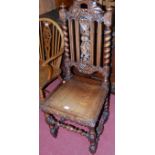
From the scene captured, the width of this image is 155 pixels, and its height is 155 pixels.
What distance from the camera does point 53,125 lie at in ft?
5.52

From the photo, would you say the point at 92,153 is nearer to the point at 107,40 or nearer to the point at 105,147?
the point at 105,147

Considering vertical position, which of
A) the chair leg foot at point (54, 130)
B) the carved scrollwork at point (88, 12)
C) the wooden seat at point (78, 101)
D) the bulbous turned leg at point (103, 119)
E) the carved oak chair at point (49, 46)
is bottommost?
the chair leg foot at point (54, 130)

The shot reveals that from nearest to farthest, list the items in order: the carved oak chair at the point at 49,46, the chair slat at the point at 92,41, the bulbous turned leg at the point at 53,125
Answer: the chair slat at the point at 92,41 → the bulbous turned leg at the point at 53,125 → the carved oak chair at the point at 49,46

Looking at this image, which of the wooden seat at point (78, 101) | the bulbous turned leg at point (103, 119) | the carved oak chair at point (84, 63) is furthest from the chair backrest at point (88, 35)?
the bulbous turned leg at point (103, 119)

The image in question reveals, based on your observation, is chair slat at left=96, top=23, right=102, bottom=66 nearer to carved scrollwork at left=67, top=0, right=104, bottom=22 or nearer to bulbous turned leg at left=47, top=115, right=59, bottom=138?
carved scrollwork at left=67, top=0, right=104, bottom=22

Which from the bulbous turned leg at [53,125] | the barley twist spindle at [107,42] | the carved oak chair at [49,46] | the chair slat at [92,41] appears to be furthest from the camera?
the carved oak chair at [49,46]

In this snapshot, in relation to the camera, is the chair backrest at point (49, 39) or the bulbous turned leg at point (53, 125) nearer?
the bulbous turned leg at point (53, 125)

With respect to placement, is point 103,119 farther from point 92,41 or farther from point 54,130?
point 92,41

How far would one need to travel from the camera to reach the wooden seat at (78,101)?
1.36 m

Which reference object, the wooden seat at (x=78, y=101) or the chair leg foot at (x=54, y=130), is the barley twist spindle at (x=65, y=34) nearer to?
the wooden seat at (x=78, y=101)
